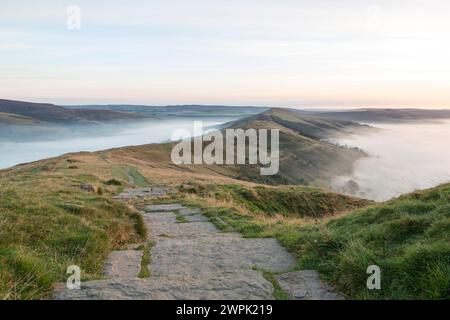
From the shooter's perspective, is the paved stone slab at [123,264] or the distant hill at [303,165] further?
the distant hill at [303,165]

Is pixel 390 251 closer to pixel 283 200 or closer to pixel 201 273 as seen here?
pixel 201 273

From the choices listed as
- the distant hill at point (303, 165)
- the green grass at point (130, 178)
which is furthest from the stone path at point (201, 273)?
the distant hill at point (303, 165)

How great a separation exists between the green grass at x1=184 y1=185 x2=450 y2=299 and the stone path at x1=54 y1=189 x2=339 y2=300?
0.38 meters

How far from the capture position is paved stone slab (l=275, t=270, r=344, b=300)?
5934 millimetres

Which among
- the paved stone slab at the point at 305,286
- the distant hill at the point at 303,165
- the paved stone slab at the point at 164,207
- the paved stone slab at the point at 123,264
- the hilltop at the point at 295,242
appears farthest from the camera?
the distant hill at the point at 303,165

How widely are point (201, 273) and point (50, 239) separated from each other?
9.60ft

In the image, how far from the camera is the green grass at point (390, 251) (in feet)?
17.5

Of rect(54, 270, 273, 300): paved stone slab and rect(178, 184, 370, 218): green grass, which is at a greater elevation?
rect(54, 270, 273, 300): paved stone slab

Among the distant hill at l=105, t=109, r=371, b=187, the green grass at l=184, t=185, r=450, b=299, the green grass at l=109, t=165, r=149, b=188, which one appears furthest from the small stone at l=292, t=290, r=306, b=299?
the distant hill at l=105, t=109, r=371, b=187

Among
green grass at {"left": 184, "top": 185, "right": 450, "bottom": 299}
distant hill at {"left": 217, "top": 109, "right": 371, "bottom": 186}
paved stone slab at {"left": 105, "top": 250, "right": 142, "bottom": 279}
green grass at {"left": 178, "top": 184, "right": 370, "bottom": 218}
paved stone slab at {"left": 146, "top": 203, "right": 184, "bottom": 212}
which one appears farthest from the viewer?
distant hill at {"left": 217, "top": 109, "right": 371, "bottom": 186}

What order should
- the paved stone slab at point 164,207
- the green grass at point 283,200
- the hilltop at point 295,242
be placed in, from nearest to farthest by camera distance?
the hilltop at point 295,242 < the paved stone slab at point 164,207 < the green grass at point 283,200

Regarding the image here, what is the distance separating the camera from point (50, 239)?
7938 millimetres

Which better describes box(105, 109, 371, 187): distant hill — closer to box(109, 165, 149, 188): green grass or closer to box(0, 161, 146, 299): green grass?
box(109, 165, 149, 188): green grass

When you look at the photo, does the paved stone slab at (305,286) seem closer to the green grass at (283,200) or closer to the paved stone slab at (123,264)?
the paved stone slab at (123,264)
